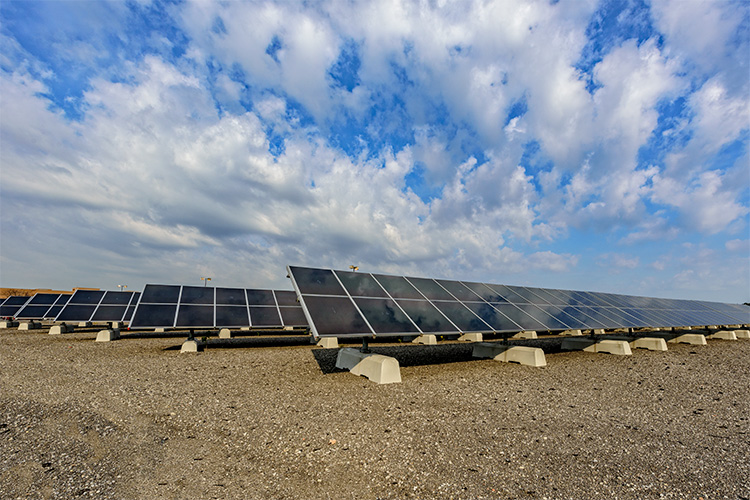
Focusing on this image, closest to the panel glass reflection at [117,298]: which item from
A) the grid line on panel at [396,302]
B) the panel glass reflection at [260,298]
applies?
the panel glass reflection at [260,298]

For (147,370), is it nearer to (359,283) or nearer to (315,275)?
(315,275)

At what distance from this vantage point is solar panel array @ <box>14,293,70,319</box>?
30962 mm

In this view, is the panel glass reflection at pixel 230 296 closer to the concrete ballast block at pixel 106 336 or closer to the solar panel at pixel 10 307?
the concrete ballast block at pixel 106 336

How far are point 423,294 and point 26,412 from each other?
12.0 m

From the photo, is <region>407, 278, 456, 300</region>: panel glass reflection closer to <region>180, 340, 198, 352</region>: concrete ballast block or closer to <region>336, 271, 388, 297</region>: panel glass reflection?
<region>336, 271, 388, 297</region>: panel glass reflection

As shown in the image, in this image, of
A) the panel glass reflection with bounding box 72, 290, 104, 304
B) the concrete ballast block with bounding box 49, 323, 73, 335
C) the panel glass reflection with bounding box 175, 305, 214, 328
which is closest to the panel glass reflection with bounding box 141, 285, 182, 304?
the panel glass reflection with bounding box 175, 305, 214, 328

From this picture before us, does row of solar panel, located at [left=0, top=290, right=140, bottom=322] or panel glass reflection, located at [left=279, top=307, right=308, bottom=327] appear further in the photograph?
row of solar panel, located at [left=0, top=290, right=140, bottom=322]

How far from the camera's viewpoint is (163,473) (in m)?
4.98

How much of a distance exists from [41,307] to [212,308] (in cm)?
2715

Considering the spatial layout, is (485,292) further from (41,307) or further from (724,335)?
(41,307)

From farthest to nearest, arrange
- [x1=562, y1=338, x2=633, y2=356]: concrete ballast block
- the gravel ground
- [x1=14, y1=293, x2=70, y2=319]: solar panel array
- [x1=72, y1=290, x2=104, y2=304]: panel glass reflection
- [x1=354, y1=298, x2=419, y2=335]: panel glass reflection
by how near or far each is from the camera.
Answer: [x1=14, y1=293, x2=70, y2=319]: solar panel array, [x1=72, y1=290, x2=104, y2=304]: panel glass reflection, [x1=562, y1=338, x2=633, y2=356]: concrete ballast block, [x1=354, y1=298, x2=419, y2=335]: panel glass reflection, the gravel ground

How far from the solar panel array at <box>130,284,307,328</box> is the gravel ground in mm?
5473

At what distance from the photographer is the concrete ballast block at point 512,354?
1275 centimetres

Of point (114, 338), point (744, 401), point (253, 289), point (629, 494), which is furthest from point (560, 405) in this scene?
point (114, 338)
